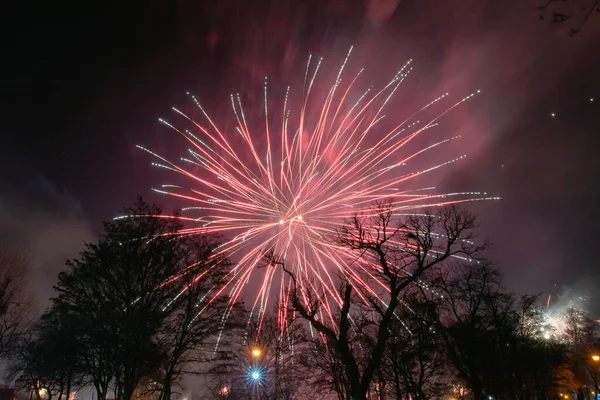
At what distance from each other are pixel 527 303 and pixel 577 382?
14.5m

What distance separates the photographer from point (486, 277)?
77.6 feet

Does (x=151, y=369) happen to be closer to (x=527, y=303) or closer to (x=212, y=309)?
(x=212, y=309)

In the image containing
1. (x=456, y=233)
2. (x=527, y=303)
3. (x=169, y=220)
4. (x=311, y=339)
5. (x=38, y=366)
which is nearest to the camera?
(x=456, y=233)

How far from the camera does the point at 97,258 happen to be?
18172 mm

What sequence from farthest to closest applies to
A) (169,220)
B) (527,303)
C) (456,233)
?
(527,303) → (169,220) → (456,233)

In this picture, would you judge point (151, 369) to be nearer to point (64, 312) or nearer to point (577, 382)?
point (64, 312)

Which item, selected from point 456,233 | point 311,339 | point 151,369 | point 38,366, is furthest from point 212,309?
point 311,339

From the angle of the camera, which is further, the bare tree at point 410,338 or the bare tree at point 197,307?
the bare tree at point 410,338

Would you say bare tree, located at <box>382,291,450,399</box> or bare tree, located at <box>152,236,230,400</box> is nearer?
bare tree, located at <box>152,236,230,400</box>

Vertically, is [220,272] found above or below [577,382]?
above

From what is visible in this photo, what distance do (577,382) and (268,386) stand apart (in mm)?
27628

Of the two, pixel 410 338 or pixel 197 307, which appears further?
pixel 410 338

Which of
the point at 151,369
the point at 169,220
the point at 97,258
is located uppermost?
the point at 169,220

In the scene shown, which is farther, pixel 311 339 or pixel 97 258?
pixel 311 339
